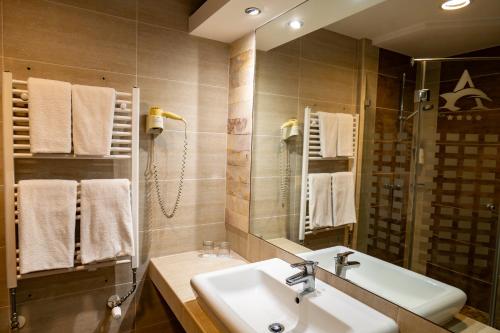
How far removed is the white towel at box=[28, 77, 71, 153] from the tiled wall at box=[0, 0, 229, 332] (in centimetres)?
15

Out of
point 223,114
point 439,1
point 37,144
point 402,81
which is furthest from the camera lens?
point 223,114

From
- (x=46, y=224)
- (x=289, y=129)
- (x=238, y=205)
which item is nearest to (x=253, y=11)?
(x=289, y=129)

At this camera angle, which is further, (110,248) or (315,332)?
(110,248)

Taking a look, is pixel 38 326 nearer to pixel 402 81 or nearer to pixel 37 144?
pixel 37 144

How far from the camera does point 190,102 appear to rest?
6.34ft

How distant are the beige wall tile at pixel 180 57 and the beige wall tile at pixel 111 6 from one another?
0.10 metres

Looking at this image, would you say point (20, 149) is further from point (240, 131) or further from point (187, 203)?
point (240, 131)

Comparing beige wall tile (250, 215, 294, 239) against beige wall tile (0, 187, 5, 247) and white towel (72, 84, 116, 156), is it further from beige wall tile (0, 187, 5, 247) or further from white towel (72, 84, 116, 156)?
beige wall tile (0, 187, 5, 247)

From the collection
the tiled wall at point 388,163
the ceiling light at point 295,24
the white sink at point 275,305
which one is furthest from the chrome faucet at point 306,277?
the ceiling light at point 295,24

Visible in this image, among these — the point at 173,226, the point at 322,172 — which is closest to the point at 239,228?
the point at 173,226

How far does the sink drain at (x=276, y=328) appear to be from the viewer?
47.2 inches

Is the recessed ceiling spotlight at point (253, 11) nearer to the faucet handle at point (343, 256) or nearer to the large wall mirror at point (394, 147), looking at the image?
the large wall mirror at point (394, 147)

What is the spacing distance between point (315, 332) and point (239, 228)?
919mm

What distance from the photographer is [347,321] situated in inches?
41.0
